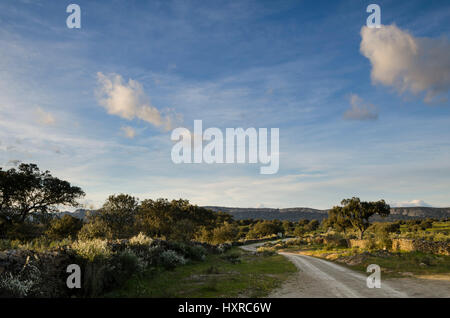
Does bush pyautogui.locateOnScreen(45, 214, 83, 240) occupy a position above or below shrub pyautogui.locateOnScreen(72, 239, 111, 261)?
below

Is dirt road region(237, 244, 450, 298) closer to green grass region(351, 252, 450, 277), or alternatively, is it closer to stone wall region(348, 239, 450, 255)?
green grass region(351, 252, 450, 277)

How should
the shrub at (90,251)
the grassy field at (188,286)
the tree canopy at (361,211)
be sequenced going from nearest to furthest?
the grassy field at (188,286), the shrub at (90,251), the tree canopy at (361,211)

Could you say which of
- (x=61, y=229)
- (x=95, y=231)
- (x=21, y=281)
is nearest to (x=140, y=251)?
(x=21, y=281)

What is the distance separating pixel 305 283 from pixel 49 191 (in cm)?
4120

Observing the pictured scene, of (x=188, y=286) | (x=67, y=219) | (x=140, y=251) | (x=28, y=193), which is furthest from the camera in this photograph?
(x=67, y=219)

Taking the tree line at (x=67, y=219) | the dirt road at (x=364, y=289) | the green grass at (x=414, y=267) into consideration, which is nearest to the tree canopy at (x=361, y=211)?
the tree line at (x=67, y=219)

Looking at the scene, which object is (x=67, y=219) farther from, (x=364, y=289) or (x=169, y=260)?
(x=364, y=289)

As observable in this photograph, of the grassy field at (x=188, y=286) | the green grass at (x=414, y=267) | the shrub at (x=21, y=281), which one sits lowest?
the green grass at (x=414, y=267)

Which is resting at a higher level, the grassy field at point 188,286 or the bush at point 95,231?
the grassy field at point 188,286

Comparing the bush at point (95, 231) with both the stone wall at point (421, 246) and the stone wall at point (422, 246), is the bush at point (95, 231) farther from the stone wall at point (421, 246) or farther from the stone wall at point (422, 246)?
the stone wall at point (422, 246)

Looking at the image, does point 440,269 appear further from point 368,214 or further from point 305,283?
point 368,214

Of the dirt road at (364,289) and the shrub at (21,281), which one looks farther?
the dirt road at (364,289)

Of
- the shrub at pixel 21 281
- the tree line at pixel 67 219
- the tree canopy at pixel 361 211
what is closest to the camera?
the shrub at pixel 21 281

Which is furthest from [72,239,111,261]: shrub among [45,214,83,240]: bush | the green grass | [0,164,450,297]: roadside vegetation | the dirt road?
[45,214,83,240]: bush
